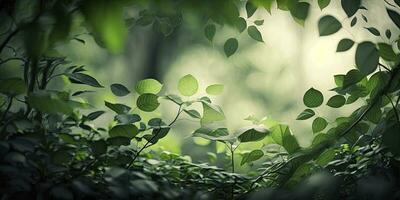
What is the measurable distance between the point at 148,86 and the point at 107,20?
1.20ft

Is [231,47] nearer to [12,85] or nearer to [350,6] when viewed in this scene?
[350,6]

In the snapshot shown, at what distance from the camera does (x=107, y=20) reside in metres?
0.31

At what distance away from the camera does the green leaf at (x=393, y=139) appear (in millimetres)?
489

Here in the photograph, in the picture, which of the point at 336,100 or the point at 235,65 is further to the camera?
the point at 235,65

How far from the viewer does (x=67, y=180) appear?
1.69 feet

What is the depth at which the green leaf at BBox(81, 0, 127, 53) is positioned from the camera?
309 mm

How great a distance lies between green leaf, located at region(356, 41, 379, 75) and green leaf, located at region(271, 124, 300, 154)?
0.23 meters

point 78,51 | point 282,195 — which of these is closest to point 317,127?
point 282,195

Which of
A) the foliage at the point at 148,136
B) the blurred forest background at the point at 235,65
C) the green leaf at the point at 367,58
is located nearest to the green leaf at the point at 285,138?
the foliage at the point at 148,136

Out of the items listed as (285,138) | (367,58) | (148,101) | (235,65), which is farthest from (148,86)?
(235,65)

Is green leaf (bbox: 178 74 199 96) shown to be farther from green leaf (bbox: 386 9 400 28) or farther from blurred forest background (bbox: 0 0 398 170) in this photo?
blurred forest background (bbox: 0 0 398 170)

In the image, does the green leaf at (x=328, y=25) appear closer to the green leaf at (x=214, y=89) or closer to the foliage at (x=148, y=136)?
the foliage at (x=148, y=136)

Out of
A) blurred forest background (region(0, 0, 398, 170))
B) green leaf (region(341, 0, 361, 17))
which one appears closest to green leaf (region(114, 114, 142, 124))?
green leaf (region(341, 0, 361, 17))

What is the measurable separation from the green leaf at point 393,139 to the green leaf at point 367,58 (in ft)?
0.28
